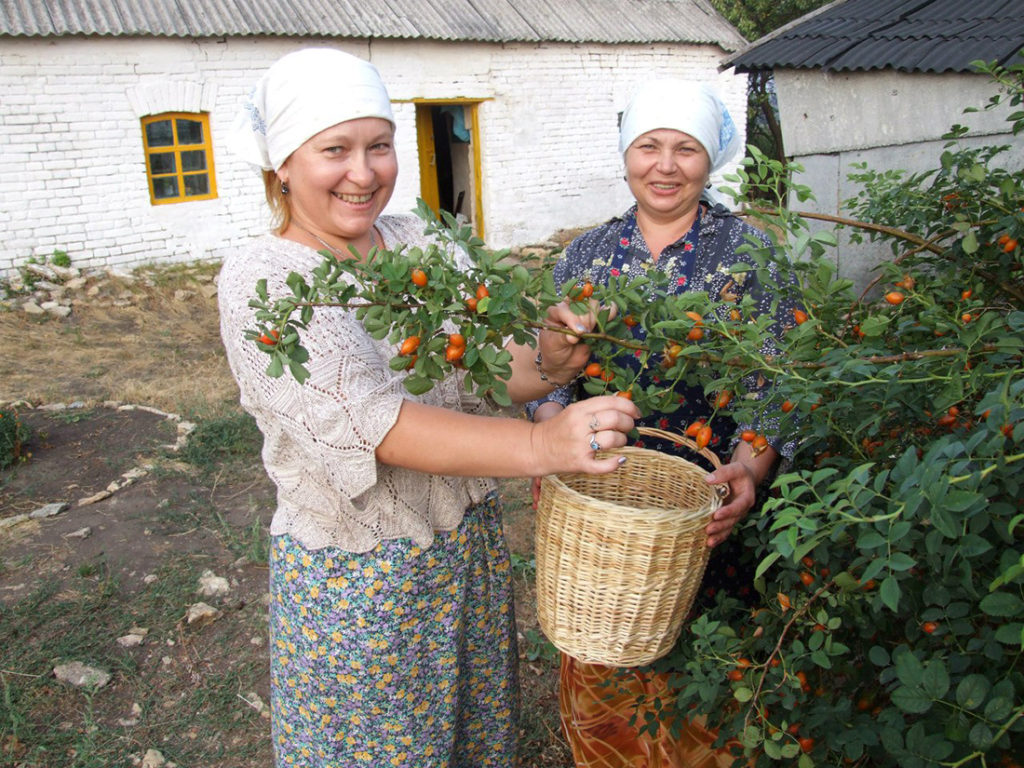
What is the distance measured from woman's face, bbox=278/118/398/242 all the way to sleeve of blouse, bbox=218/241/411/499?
7.5 inches

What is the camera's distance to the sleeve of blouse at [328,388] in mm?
1463

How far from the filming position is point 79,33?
357 inches

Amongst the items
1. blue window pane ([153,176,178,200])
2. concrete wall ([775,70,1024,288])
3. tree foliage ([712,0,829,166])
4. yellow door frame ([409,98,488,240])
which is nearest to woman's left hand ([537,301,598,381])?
concrete wall ([775,70,1024,288])

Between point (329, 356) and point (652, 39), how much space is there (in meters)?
12.9

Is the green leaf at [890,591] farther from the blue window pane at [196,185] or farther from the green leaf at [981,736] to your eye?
the blue window pane at [196,185]

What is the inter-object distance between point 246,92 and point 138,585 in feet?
25.8

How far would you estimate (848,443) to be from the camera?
151 cm

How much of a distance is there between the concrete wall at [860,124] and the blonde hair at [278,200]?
4.70 m

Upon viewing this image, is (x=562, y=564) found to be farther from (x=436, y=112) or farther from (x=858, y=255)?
(x=436, y=112)

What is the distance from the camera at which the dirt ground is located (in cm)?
305

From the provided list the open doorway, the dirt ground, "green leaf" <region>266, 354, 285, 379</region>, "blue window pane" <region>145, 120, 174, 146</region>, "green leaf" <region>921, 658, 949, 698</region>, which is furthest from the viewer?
the open doorway

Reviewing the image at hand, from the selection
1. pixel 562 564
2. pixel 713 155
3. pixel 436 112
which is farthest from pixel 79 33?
pixel 562 564

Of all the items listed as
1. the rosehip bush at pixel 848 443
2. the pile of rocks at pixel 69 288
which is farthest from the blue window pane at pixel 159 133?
the rosehip bush at pixel 848 443

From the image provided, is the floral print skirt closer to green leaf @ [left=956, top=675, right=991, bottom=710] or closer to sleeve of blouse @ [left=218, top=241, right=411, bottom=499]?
sleeve of blouse @ [left=218, top=241, right=411, bottom=499]
